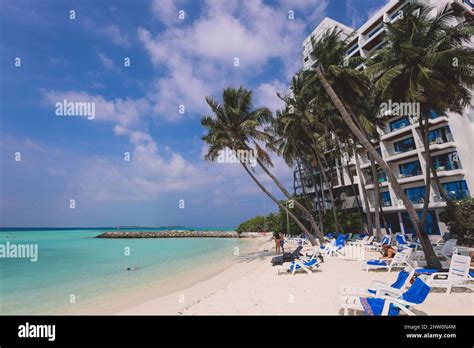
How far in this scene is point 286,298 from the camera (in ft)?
20.7

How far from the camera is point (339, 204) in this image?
34.0 m

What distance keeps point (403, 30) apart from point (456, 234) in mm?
14498

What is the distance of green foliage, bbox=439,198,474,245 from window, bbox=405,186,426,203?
678cm

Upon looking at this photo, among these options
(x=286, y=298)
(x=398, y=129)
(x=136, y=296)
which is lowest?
(x=136, y=296)

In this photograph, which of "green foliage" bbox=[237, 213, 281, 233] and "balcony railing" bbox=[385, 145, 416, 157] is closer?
"balcony railing" bbox=[385, 145, 416, 157]

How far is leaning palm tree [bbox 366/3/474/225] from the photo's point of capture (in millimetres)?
10188

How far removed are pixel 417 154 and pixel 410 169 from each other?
1.93m

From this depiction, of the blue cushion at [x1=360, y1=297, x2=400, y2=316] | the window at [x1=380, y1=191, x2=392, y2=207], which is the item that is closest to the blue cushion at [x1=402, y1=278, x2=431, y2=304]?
the blue cushion at [x1=360, y1=297, x2=400, y2=316]

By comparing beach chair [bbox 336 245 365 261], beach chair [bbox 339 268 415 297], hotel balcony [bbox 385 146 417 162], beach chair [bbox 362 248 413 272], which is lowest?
beach chair [bbox 336 245 365 261]

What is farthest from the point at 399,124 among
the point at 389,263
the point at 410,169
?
the point at 389,263

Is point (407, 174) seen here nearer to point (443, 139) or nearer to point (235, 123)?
point (443, 139)

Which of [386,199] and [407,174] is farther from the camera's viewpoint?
[386,199]

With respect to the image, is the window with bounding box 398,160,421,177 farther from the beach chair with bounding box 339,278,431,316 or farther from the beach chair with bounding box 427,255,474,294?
the beach chair with bounding box 339,278,431,316

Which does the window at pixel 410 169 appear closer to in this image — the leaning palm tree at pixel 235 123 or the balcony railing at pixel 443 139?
the balcony railing at pixel 443 139
